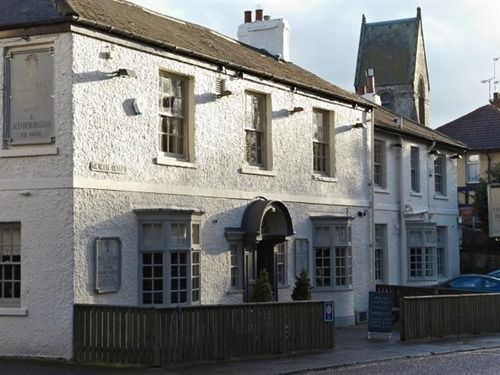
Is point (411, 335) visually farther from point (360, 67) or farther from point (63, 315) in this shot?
point (360, 67)

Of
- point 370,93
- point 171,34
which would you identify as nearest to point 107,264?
point 171,34

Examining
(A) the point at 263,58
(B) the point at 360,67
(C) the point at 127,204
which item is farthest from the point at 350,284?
(B) the point at 360,67

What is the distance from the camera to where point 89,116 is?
17094mm

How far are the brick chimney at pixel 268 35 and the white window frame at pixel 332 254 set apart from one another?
6.22m

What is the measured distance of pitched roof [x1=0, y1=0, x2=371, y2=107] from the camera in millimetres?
17172

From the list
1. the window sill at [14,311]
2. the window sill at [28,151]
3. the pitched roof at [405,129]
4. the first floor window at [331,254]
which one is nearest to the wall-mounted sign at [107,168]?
the window sill at [28,151]

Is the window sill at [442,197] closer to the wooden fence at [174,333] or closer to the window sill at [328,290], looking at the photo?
the window sill at [328,290]

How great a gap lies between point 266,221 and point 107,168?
6191 millimetres

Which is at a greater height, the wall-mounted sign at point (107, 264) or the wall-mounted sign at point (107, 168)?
the wall-mounted sign at point (107, 168)

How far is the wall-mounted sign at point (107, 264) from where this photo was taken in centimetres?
1711

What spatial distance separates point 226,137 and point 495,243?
24.2 meters

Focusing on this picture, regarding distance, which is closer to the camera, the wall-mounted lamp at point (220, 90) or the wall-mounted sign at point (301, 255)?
the wall-mounted lamp at point (220, 90)

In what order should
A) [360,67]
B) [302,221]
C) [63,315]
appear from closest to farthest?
[63,315] < [302,221] < [360,67]

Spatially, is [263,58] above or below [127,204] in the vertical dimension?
above
